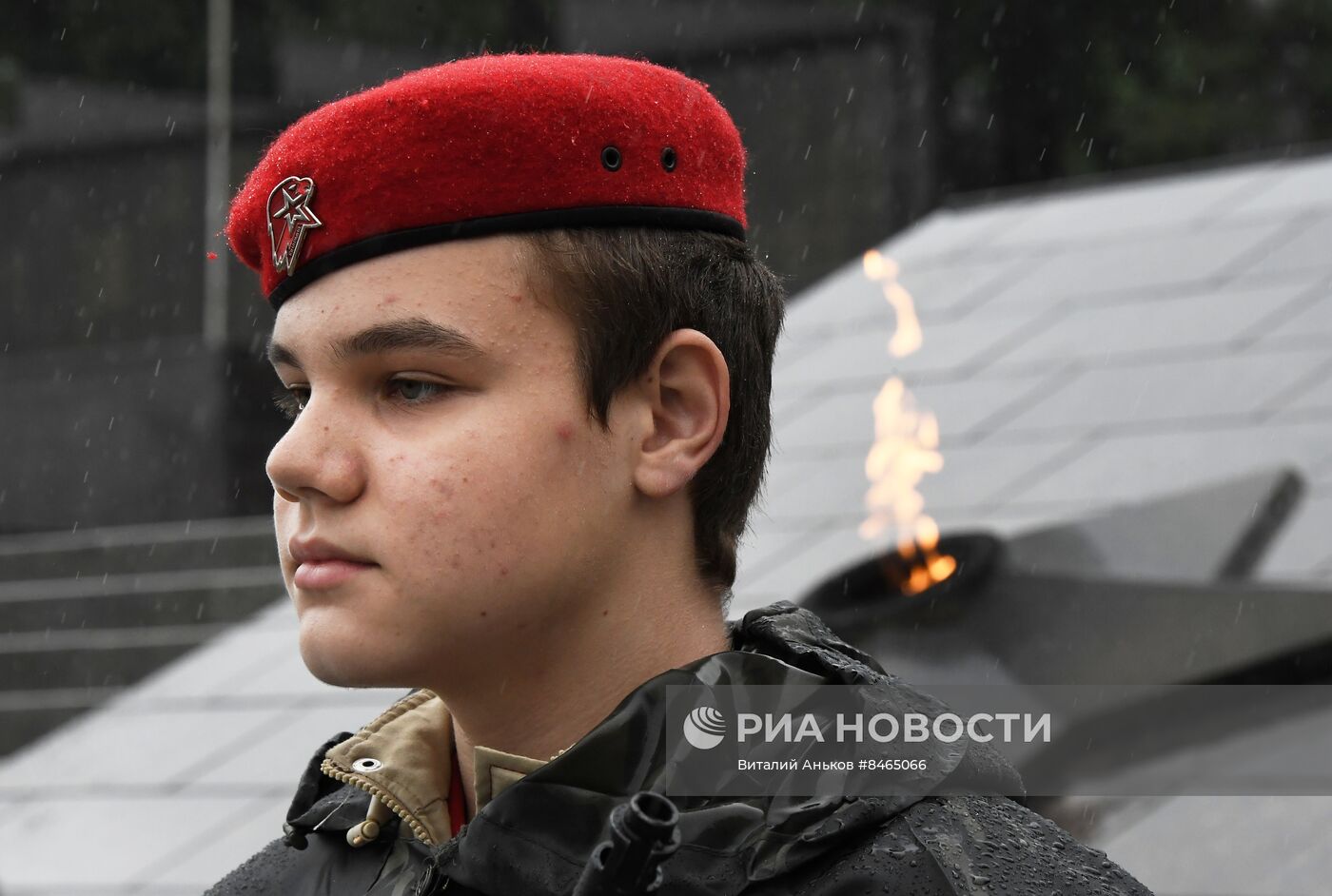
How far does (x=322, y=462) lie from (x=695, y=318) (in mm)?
561

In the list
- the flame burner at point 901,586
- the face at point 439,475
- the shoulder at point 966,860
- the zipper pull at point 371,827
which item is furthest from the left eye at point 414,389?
the flame burner at point 901,586

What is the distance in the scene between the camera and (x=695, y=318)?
89.7 inches

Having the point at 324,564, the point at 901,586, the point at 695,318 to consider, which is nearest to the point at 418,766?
the point at 324,564

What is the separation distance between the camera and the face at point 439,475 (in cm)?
204

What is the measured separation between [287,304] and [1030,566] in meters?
5.01

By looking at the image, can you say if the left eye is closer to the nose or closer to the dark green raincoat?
the nose

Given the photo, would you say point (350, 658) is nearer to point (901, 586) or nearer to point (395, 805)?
point (395, 805)

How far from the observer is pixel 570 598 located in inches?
84.4

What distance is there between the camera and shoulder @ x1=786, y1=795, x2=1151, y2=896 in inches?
75.5

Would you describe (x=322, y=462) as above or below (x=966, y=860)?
above

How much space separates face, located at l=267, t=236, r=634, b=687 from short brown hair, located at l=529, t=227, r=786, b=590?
45mm


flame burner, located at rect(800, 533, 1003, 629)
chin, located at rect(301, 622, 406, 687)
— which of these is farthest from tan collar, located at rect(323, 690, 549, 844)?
flame burner, located at rect(800, 533, 1003, 629)

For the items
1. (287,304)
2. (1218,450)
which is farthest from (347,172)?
(1218,450)

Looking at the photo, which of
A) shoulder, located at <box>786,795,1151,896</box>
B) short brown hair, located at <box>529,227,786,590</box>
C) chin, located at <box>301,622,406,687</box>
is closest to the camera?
shoulder, located at <box>786,795,1151,896</box>
